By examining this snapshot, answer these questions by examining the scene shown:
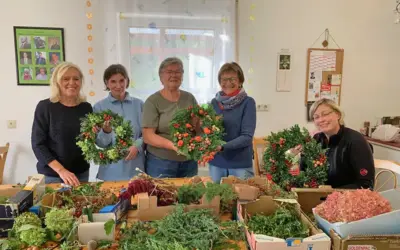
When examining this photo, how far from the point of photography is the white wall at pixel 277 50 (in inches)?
128

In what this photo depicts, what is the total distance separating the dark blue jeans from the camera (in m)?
2.17

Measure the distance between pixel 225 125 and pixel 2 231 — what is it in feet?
5.06

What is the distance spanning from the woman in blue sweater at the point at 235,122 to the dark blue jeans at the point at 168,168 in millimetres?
236

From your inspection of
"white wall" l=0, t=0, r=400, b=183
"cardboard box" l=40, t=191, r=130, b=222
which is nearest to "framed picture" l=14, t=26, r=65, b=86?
"white wall" l=0, t=0, r=400, b=183

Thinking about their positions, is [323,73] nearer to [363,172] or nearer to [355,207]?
[363,172]

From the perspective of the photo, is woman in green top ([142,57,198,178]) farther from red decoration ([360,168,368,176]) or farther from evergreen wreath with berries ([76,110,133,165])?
red decoration ([360,168,368,176])

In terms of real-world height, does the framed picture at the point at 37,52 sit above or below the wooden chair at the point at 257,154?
above

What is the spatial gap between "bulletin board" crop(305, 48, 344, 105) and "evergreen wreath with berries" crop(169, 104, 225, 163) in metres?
2.29

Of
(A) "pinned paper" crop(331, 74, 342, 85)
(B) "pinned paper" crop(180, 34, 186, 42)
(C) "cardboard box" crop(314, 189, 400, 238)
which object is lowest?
(C) "cardboard box" crop(314, 189, 400, 238)

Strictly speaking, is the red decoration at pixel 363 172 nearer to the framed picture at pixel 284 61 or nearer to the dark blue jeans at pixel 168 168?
the dark blue jeans at pixel 168 168

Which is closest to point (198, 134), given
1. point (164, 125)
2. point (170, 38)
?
point (164, 125)

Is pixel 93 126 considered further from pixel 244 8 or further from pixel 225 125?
pixel 244 8

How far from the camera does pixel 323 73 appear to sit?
12.2 feet

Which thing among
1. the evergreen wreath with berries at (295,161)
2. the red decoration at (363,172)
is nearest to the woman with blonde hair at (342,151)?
the red decoration at (363,172)
